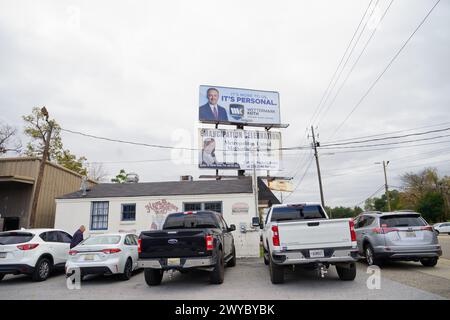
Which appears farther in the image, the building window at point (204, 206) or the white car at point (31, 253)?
the building window at point (204, 206)

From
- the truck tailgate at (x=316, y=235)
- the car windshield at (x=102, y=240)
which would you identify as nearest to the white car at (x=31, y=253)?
the car windshield at (x=102, y=240)

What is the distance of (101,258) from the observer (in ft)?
28.5

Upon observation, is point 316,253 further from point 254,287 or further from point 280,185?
point 280,185

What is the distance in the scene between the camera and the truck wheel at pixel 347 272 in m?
7.64

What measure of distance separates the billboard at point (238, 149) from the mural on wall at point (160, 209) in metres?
8.50

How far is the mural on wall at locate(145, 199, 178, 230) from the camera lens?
639 inches

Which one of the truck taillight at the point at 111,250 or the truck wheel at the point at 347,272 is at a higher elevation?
the truck taillight at the point at 111,250

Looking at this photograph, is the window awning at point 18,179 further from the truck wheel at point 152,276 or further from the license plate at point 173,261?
the license plate at point 173,261

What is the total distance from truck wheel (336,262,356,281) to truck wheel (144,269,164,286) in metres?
4.72

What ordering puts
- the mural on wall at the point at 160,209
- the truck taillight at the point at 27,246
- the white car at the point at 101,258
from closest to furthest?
the white car at the point at 101,258 → the truck taillight at the point at 27,246 → the mural on wall at the point at 160,209

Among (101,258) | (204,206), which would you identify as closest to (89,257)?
(101,258)

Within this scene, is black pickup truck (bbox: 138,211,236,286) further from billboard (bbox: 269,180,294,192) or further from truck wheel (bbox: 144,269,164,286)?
billboard (bbox: 269,180,294,192)

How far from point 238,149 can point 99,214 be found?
504 inches
